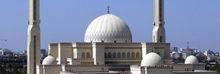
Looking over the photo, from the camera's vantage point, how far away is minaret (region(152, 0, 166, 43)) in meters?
34.3

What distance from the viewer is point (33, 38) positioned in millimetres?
32344

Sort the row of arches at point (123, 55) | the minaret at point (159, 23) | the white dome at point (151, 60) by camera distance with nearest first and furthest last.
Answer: the white dome at point (151, 60), the row of arches at point (123, 55), the minaret at point (159, 23)

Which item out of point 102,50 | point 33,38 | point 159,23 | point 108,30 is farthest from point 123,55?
point 33,38

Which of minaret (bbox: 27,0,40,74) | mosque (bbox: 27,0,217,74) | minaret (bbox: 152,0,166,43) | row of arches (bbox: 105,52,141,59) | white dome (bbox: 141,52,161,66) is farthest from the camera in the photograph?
minaret (bbox: 152,0,166,43)

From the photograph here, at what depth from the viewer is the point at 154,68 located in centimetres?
2806

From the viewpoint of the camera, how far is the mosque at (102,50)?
31.3m

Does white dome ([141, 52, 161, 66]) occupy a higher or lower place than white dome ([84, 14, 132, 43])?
lower

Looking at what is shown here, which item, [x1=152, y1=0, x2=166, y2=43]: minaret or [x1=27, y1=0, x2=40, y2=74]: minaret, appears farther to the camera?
[x1=152, y1=0, x2=166, y2=43]: minaret

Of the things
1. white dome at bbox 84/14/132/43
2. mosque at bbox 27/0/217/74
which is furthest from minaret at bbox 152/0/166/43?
white dome at bbox 84/14/132/43

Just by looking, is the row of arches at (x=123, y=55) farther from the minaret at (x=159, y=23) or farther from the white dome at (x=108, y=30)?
the minaret at (x=159, y=23)

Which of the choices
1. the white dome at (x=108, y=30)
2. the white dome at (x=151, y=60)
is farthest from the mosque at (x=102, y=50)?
the white dome at (x=151, y=60)

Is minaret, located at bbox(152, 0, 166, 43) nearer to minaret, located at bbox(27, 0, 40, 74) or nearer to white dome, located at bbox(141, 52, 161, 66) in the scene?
white dome, located at bbox(141, 52, 161, 66)

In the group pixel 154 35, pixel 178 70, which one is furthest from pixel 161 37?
pixel 178 70

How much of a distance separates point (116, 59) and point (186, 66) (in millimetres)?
4080
